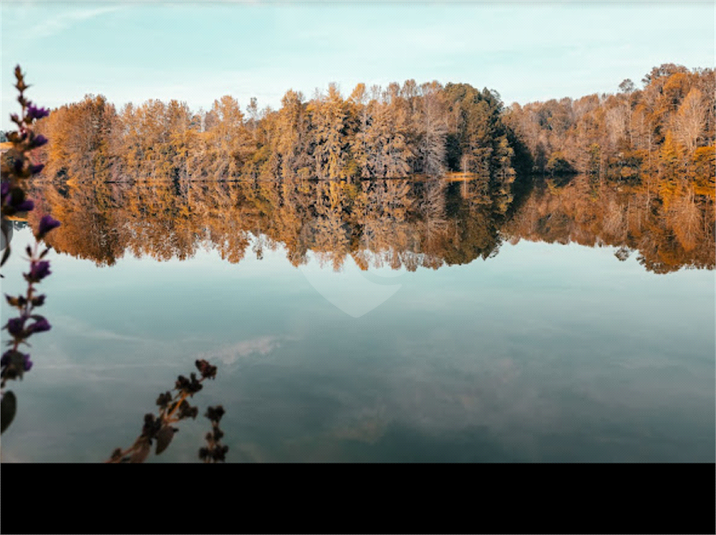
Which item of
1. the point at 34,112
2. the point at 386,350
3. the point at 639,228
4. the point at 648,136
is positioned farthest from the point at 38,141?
the point at 648,136

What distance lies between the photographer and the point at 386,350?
607 cm

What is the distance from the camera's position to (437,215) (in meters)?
20.9

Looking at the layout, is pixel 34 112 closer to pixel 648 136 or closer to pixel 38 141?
pixel 38 141

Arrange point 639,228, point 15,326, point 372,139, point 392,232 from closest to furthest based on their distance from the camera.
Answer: point 15,326 → point 392,232 → point 639,228 → point 372,139

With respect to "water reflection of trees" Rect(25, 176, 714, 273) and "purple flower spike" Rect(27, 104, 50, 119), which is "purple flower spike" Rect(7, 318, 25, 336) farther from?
"water reflection of trees" Rect(25, 176, 714, 273)

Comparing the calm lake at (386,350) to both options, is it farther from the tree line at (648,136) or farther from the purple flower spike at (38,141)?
the tree line at (648,136)

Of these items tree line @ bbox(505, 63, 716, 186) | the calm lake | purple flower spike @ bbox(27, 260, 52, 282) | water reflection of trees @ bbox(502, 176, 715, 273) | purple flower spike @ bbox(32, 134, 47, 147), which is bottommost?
the calm lake

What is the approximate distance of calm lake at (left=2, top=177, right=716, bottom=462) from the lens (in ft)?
13.4

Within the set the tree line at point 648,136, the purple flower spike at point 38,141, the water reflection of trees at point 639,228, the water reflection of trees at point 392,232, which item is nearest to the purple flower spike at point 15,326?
the purple flower spike at point 38,141

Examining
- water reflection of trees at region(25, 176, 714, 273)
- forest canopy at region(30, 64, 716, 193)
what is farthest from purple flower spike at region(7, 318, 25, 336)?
forest canopy at region(30, 64, 716, 193)

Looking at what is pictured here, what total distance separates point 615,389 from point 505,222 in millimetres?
14072

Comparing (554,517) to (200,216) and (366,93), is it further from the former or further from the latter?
(366,93)

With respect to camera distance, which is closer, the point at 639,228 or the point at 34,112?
the point at 34,112

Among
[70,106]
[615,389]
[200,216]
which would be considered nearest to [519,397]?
[615,389]
